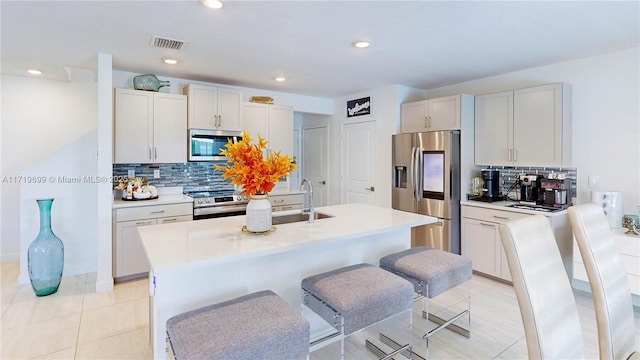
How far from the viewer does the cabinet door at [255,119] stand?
176 inches

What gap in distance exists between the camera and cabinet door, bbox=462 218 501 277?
355cm

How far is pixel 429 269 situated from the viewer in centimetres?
214

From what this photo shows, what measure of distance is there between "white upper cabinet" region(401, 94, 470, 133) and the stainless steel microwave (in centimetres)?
233

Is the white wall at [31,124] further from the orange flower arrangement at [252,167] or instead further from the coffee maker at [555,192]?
the coffee maker at [555,192]

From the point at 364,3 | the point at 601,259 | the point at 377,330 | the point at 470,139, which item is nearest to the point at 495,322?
the point at 377,330

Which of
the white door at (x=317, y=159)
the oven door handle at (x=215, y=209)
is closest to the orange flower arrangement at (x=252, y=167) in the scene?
the oven door handle at (x=215, y=209)

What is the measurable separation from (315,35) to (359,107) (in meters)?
2.48

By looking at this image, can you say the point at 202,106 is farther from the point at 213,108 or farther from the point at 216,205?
the point at 216,205

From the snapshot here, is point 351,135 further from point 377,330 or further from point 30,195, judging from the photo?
point 30,195

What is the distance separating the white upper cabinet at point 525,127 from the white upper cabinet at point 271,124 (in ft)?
8.30

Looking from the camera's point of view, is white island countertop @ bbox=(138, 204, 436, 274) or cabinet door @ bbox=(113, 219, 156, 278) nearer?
white island countertop @ bbox=(138, 204, 436, 274)

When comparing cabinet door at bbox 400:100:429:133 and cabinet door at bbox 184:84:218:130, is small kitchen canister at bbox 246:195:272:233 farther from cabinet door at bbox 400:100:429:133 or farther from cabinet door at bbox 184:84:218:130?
cabinet door at bbox 400:100:429:133

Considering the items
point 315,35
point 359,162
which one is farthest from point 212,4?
point 359,162

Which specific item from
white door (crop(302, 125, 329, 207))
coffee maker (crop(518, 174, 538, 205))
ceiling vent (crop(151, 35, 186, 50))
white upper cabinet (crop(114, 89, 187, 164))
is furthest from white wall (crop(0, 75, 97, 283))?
coffee maker (crop(518, 174, 538, 205))
